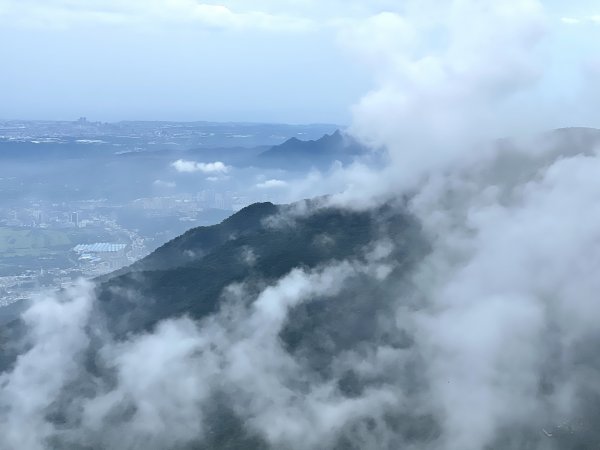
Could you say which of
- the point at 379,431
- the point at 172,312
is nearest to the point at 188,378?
the point at 172,312

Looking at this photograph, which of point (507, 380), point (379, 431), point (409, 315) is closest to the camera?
point (379, 431)

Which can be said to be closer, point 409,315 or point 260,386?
point 260,386

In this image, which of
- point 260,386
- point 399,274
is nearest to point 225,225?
point 399,274

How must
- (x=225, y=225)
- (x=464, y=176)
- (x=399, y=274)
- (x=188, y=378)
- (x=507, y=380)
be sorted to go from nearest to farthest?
(x=507, y=380) < (x=188, y=378) < (x=399, y=274) < (x=464, y=176) < (x=225, y=225)

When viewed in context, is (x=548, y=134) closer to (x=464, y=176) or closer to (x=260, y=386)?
(x=464, y=176)

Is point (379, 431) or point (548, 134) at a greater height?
point (548, 134)

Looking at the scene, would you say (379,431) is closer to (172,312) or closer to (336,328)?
(336,328)

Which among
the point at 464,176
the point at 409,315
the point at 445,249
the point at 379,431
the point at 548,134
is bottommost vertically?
the point at 379,431

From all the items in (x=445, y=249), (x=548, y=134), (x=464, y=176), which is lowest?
(x=445, y=249)

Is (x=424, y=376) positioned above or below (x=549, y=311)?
below
